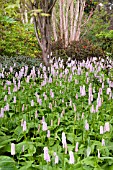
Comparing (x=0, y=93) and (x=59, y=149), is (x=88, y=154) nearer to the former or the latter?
(x=59, y=149)

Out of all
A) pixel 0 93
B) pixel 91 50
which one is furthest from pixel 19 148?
pixel 91 50

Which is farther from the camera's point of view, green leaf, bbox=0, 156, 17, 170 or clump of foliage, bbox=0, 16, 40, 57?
clump of foliage, bbox=0, 16, 40, 57

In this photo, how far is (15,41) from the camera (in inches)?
383

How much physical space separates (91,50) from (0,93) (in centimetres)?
531

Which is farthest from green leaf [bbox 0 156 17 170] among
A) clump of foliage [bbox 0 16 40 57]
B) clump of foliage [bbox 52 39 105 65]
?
clump of foliage [bbox 0 16 40 57]

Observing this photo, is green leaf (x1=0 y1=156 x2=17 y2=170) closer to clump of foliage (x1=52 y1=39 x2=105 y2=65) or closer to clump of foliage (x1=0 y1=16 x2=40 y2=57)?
clump of foliage (x1=52 y1=39 x2=105 y2=65)

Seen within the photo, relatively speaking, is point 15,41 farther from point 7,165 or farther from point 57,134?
point 7,165

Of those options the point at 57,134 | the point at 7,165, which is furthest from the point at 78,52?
the point at 7,165

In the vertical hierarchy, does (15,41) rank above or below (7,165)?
above

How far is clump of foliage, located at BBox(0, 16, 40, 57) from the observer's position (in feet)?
30.0

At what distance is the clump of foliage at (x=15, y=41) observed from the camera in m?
9.14

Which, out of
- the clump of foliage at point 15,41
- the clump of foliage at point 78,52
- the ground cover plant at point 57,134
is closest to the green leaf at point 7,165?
the ground cover plant at point 57,134

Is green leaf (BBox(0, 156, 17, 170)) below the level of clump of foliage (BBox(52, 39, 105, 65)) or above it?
below

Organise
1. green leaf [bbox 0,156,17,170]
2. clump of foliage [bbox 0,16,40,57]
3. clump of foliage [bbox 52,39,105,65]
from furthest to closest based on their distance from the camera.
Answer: clump of foliage [bbox 0,16,40,57], clump of foliage [bbox 52,39,105,65], green leaf [bbox 0,156,17,170]
